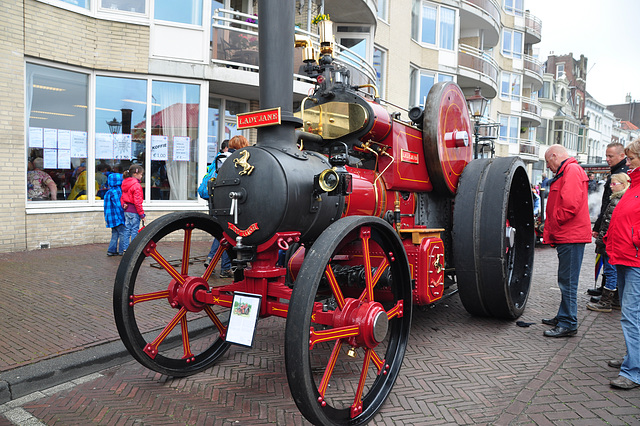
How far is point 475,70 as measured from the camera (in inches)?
823

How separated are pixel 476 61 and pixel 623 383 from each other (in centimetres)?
1981

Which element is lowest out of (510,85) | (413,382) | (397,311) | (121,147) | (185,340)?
(413,382)

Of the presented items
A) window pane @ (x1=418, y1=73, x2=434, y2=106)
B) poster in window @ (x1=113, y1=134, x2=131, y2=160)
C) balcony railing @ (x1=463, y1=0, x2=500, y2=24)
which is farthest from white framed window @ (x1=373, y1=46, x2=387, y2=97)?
poster in window @ (x1=113, y1=134, x2=131, y2=160)

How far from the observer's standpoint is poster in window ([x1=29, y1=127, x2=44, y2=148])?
27.0 feet

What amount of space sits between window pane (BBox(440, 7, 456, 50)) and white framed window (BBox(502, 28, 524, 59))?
1389cm

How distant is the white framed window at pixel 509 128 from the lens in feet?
102

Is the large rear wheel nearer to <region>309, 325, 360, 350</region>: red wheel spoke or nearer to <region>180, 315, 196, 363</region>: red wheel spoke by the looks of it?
<region>309, 325, 360, 350</region>: red wheel spoke

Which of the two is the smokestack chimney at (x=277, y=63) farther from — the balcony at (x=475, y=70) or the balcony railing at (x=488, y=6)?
the balcony railing at (x=488, y=6)

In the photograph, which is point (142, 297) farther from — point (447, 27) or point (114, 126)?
point (447, 27)

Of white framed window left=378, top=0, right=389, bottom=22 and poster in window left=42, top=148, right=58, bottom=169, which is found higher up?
white framed window left=378, top=0, right=389, bottom=22

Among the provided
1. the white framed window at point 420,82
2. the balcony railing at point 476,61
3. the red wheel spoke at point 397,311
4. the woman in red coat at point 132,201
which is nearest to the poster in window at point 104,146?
the woman in red coat at point 132,201

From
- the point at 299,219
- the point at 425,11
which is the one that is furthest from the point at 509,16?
the point at 299,219

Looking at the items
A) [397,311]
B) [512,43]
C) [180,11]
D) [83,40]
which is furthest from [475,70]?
[397,311]

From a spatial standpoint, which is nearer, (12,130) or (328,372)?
(328,372)
